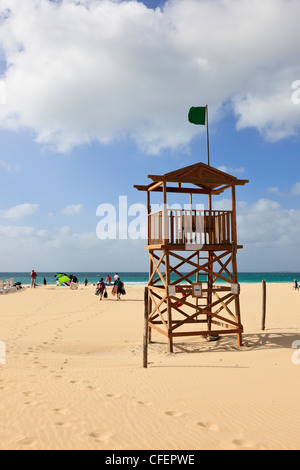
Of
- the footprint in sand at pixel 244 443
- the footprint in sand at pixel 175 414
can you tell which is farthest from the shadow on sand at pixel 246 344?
the footprint in sand at pixel 244 443

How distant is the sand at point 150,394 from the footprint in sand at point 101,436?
1cm

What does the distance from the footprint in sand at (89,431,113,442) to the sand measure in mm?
15

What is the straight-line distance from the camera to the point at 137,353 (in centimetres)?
1209

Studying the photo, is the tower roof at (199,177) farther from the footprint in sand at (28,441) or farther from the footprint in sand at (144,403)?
the footprint in sand at (28,441)

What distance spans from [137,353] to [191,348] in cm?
192

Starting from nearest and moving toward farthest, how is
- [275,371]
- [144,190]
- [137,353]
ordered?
[275,371]
[137,353]
[144,190]

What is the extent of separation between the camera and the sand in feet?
17.2

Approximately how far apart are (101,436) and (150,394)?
212 cm

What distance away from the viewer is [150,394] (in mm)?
7215

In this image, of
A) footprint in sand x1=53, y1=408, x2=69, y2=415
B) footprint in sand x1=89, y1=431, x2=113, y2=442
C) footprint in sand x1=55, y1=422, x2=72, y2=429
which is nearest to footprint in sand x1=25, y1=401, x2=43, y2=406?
footprint in sand x1=53, y1=408, x2=69, y2=415

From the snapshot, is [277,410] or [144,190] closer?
[277,410]

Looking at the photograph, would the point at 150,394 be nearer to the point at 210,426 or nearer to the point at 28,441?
the point at 210,426
